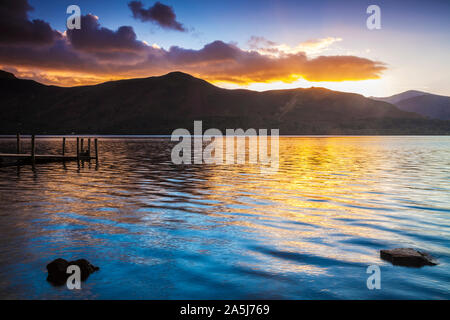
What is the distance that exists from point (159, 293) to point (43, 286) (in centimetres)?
232

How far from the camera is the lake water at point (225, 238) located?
7398 mm

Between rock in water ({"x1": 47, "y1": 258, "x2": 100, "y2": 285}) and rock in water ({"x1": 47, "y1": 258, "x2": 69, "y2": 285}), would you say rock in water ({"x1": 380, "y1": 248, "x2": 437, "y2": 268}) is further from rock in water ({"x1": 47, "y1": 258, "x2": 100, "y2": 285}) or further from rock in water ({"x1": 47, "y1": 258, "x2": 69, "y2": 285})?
rock in water ({"x1": 47, "y1": 258, "x2": 69, "y2": 285})

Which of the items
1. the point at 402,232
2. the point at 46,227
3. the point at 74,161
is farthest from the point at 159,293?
the point at 74,161

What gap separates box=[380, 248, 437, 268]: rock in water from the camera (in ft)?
28.0

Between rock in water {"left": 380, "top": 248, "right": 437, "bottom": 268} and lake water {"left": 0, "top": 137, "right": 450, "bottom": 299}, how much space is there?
211mm

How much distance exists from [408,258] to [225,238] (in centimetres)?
478

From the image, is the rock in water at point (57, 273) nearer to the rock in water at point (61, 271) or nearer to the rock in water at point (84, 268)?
the rock in water at point (61, 271)

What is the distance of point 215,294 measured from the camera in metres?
7.17

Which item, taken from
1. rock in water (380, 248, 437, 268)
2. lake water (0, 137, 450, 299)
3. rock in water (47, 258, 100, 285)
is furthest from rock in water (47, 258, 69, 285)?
rock in water (380, 248, 437, 268)

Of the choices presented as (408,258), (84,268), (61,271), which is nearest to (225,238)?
(84,268)

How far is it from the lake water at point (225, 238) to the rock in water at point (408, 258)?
0.69 ft

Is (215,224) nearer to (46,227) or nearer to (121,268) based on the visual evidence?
(121,268)

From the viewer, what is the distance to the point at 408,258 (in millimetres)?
8617
